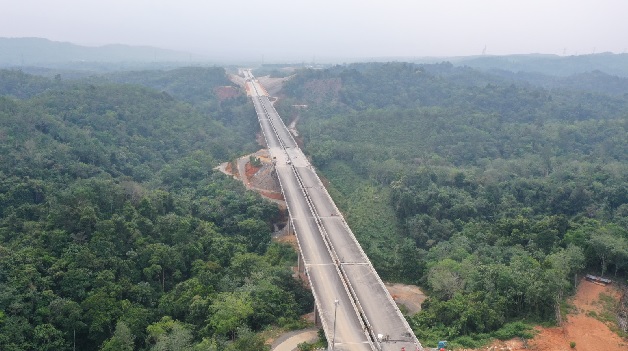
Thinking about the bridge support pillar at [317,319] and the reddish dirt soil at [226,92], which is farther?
the reddish dirt soil at [226,92]

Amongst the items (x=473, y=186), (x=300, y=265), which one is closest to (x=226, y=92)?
(x=473, y=186)

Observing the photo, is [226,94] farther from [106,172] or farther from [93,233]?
[93,233]

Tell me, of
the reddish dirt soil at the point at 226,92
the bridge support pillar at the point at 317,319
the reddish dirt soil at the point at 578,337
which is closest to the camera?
the reddish dirt soil at the point at 578,337

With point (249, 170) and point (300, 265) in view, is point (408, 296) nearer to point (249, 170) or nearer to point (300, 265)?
point (300, 265)

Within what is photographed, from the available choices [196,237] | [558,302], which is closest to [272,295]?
[196,237]

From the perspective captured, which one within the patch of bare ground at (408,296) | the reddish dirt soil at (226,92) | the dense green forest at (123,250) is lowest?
the patch of bare ground at (408,296)

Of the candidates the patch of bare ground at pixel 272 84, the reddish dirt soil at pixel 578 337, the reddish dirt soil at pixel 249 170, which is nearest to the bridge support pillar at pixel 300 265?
the reddish dirt soil at pixel 578 337

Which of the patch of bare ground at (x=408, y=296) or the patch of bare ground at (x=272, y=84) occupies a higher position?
the patch of bare ground at (x=272, y=84)

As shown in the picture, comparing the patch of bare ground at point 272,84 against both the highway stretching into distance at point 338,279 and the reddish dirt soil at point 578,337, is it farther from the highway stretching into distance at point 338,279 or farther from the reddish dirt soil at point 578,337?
the reddish dirt soil at point 578,337
